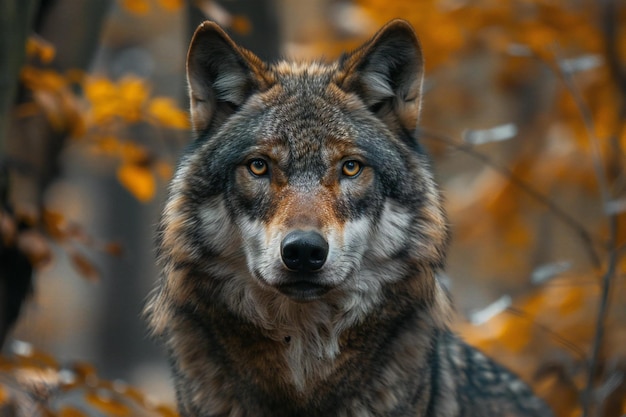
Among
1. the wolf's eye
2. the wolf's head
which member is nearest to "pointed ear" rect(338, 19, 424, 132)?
the wolf's head

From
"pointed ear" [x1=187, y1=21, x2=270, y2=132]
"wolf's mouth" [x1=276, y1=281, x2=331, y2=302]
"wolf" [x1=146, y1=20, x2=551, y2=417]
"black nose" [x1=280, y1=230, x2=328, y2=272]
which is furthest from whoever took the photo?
"pointed ear" [x1=187, y1=21, x2=270, y2=132]

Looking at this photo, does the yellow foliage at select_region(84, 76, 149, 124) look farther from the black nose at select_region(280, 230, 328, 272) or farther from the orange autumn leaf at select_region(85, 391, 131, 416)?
the black nose at select_region(280, 230, 328, 272)

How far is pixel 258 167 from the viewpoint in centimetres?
379

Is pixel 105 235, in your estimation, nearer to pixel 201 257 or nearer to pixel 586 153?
pixel 586 153

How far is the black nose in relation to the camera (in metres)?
3.39

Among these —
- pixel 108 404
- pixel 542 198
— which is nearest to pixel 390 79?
pixel 542 198

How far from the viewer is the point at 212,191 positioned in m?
3.96

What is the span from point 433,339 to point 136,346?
53.8 ft

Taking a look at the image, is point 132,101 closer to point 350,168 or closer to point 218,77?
point 218,77

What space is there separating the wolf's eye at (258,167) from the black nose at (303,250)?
466mm

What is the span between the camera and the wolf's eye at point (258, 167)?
12.4ft

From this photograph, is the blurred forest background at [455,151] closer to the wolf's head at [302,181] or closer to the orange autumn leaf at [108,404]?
the orange autumn leaf at [108,404]

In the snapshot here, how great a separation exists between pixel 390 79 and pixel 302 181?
2.72ft

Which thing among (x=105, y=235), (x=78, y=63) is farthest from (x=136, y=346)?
(x=78, y=63)
